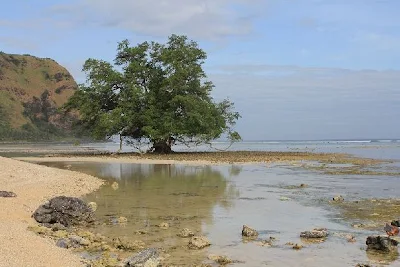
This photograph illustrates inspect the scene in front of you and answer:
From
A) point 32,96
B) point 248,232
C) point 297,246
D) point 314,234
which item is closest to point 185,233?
point 248,232

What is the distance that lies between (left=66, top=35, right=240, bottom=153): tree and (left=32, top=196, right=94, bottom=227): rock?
27342mm

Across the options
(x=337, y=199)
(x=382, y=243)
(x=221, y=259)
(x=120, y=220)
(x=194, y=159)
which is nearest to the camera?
(x=221, y=259)

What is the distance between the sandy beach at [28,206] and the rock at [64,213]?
0.29m

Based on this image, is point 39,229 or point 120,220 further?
point 120,220

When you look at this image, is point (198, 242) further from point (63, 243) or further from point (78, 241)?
point (63, 243)

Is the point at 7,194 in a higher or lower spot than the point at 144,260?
higher

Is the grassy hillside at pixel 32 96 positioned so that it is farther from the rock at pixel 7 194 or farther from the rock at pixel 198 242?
the rock at pixel 198 242

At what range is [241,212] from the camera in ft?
42.5

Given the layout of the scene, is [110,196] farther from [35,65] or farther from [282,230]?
[35,65]

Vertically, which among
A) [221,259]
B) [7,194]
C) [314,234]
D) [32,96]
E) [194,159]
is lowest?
[221,259]

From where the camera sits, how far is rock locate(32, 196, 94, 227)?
1118 centimetres

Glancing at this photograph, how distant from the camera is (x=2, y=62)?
11519cm

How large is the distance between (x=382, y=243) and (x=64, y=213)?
7095mm

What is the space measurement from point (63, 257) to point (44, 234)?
2062 mm
